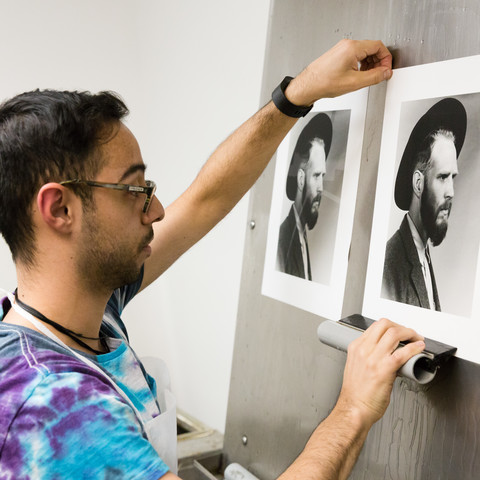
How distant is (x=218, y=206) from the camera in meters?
1.25

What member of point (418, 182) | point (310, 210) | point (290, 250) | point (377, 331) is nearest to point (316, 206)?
point (310, 210)

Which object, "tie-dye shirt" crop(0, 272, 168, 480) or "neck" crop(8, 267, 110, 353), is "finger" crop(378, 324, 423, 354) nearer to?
"tie-dye shirt" crop(0, 272, 168, 480)

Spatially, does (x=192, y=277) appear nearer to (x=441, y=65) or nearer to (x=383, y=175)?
(x=383, y=175)

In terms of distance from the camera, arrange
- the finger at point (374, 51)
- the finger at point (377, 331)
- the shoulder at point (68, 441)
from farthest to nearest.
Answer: the finger at point (374, 51) → the finger at point (377, 331) → the shoulder at point (68, 441)

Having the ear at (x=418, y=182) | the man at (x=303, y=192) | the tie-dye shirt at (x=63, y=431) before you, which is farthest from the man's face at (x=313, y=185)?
the tie-dye shirt at (x=63, y=431)

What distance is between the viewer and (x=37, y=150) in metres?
0.86

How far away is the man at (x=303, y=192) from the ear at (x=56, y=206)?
0.48 m

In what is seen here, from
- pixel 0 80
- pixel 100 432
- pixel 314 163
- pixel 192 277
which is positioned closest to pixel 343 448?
pixel 100 432

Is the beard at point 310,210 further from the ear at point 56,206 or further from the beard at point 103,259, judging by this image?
the ear at point 56,206

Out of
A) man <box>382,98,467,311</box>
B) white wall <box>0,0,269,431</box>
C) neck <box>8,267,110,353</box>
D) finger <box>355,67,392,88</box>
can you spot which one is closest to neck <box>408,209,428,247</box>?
man <box>382,98,467,311</box>

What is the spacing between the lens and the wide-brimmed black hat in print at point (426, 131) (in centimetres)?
84

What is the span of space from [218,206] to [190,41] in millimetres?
894

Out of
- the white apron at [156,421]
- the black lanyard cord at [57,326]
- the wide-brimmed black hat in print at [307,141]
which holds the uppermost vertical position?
the wide-brimmed black hat in print at [307,141]

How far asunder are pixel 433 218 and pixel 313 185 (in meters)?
0.30
